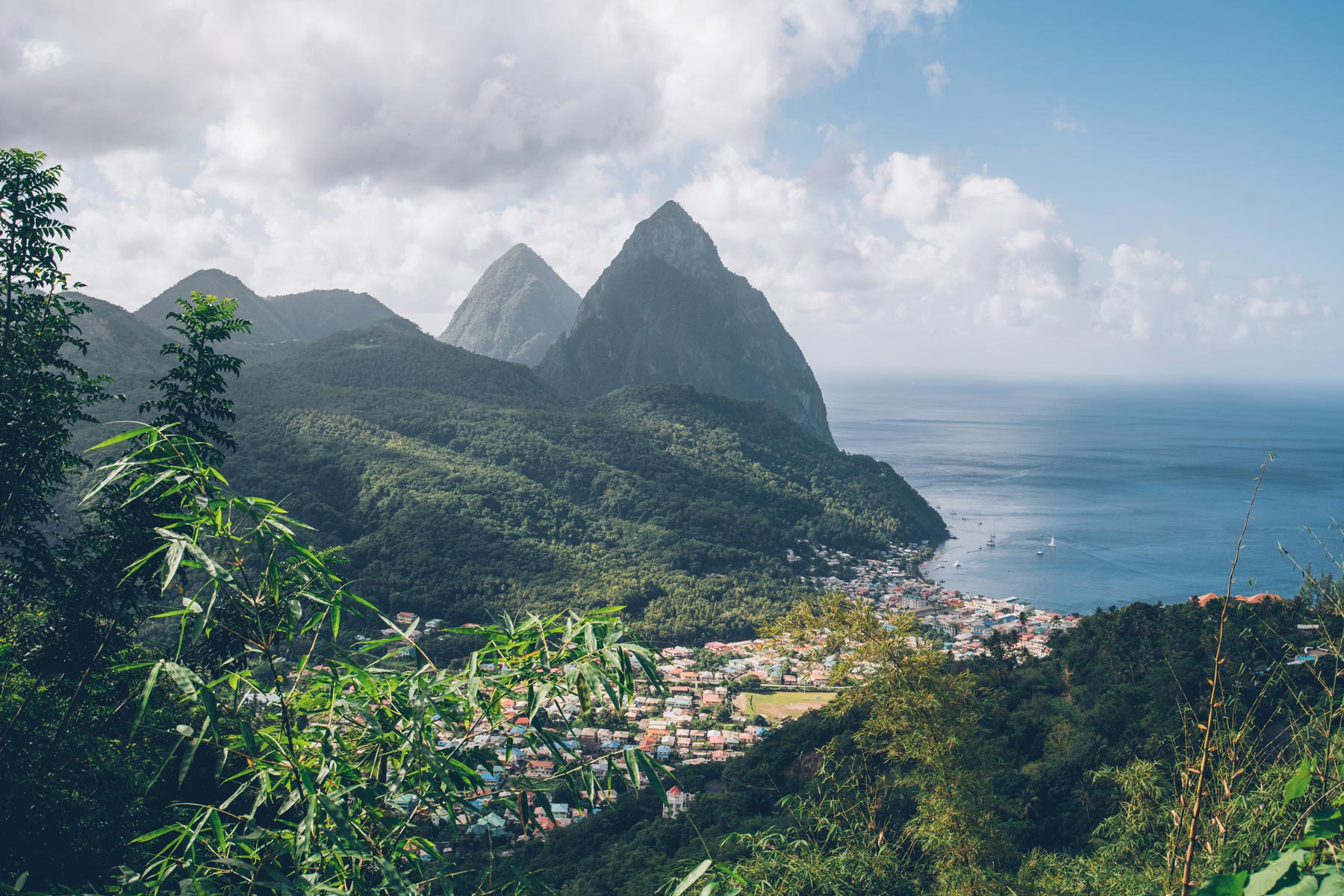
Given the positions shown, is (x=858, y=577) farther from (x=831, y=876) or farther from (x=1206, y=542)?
(x=831, y=876)

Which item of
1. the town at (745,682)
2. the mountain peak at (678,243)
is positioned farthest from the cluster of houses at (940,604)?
the mountain peak at (678,243)

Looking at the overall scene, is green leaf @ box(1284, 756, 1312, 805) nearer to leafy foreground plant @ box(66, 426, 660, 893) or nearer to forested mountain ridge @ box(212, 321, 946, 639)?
leafy foreground plant @ box(66, 426, 660, 893)

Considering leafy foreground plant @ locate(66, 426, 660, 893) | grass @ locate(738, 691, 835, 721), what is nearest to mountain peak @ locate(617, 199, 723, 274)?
grass @ locate(738, 691, 835, 721)

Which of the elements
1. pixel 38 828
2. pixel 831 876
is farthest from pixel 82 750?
pixel 831 876

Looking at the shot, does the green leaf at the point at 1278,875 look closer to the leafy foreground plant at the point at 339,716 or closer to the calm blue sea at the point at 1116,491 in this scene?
the calm blue sea at the point at 1116,491

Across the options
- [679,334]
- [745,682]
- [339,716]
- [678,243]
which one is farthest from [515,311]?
[339,716]
